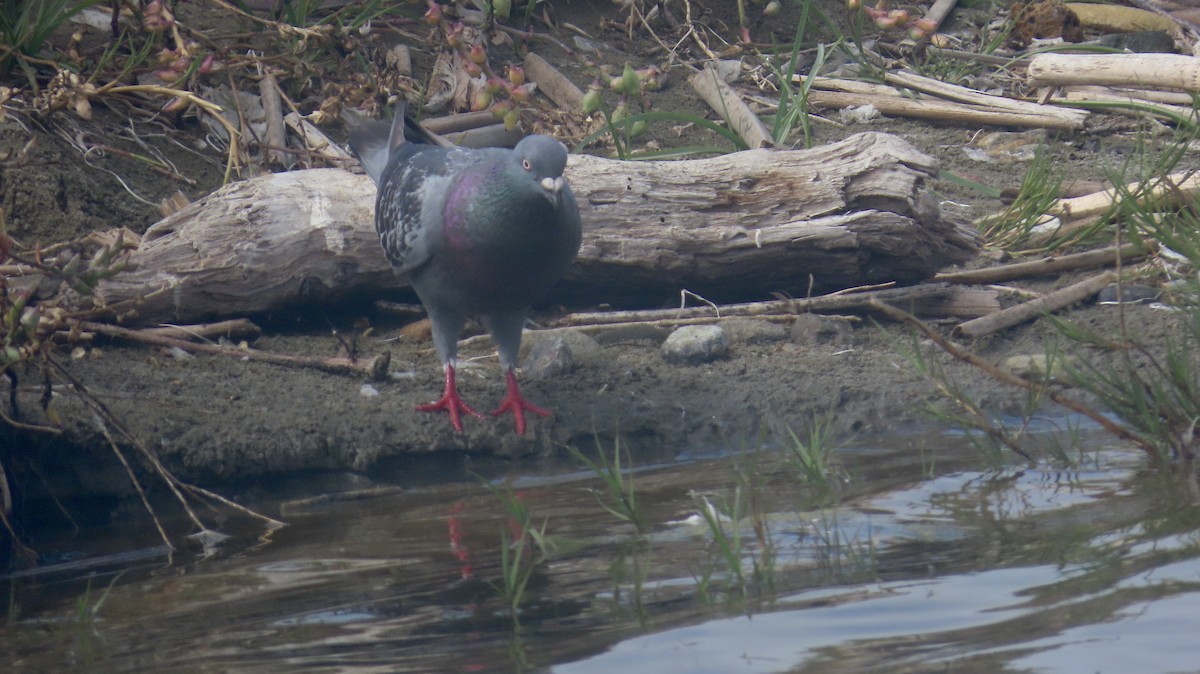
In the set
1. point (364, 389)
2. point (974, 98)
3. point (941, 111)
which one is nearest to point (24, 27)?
point (364, 389)

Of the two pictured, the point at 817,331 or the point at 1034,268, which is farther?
the point at 1034,268

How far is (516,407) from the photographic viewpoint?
162 inches

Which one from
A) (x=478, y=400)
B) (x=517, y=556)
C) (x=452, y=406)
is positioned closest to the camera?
(x=517, y=556)

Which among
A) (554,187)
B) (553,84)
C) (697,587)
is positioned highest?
(553,84)

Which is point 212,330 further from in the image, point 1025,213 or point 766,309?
point 1025,213

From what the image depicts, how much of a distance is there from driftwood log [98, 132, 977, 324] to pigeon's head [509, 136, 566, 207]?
92cm

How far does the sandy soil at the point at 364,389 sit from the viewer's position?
359 cm

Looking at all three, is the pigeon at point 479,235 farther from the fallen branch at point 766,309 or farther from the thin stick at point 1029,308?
the thin stick at point 1029,308

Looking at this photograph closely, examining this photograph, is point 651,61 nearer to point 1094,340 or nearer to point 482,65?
point 482,65

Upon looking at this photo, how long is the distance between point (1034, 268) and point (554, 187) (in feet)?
7.79

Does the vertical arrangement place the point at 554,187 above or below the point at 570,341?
above

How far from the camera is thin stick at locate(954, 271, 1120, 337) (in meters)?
4.61

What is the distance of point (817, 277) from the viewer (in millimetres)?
4852

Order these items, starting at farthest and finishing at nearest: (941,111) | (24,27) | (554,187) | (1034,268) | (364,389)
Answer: (941,111), (24,27), (1034,268), (364,389), (554,187)
